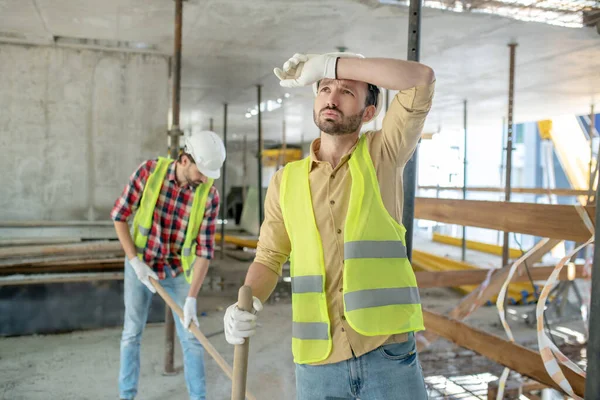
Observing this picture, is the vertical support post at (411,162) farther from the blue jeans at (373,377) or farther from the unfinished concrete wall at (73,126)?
the unfinished concrete wall at (73,126)

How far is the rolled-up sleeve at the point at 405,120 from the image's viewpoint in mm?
1892

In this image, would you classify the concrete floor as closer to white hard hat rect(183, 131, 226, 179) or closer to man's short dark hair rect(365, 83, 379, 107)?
white hard hat rect(183, 131, 226, 179)

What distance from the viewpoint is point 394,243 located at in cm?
202

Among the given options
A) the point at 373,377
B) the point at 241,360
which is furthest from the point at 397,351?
the point at 241,360

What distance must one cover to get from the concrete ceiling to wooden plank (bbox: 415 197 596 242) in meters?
2.42

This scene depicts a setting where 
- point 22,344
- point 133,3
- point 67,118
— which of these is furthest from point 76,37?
point 22,344

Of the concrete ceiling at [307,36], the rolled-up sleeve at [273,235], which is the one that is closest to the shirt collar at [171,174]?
the rolled-up sleeve at [273,235]

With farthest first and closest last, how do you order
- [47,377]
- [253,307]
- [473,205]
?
[47,377] < [473,205] < [253,307]

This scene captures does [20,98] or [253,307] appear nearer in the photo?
[253,307]

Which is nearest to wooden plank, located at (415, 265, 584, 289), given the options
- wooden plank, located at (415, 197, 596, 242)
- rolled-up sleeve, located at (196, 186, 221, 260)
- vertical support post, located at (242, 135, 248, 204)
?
wooden plank, located at (415, 197, 596, 242)

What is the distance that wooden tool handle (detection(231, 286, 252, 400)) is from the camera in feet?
6.38

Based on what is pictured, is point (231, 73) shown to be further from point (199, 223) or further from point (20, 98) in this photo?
point (199, 223)

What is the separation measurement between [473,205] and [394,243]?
1.43 meters

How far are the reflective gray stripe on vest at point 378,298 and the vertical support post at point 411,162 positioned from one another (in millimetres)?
807
